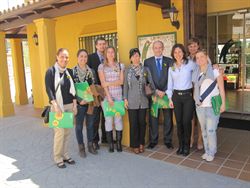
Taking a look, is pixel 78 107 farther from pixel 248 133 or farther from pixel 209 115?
pixel 248 133

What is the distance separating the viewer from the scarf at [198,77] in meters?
3.76

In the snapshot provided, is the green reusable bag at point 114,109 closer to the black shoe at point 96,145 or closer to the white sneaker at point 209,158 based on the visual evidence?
the black shoe at point 96,145

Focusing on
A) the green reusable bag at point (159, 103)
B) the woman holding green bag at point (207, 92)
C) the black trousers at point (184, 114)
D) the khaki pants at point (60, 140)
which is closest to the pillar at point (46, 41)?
the khaki pants at point (60, 140)

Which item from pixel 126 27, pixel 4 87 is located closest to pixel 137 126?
pixel 126 27

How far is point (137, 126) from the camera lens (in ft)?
14.2

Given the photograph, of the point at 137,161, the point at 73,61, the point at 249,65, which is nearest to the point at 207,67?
the point at 137,161

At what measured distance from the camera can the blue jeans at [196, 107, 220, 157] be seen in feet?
12.5

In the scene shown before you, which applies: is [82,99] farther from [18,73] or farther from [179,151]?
[18,73]

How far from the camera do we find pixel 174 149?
14.7 feet

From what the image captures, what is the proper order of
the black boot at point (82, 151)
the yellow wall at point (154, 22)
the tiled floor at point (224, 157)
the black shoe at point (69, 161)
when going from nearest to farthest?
the tiled floor at point (224, 157) → the black shoe at point (69, 161) → the black boot at point (82, 151) → the yellow wall at point (154, 22)

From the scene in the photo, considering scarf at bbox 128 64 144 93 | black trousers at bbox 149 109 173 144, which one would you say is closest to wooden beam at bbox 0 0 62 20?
scarf at bbox 128 64 144 93

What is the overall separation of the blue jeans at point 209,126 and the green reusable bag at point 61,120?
1.94 metres

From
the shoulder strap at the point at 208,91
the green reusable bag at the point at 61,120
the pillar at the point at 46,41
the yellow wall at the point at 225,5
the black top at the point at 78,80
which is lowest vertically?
the green reusable bag at the point at 61,120

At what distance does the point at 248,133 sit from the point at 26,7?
225 inches
